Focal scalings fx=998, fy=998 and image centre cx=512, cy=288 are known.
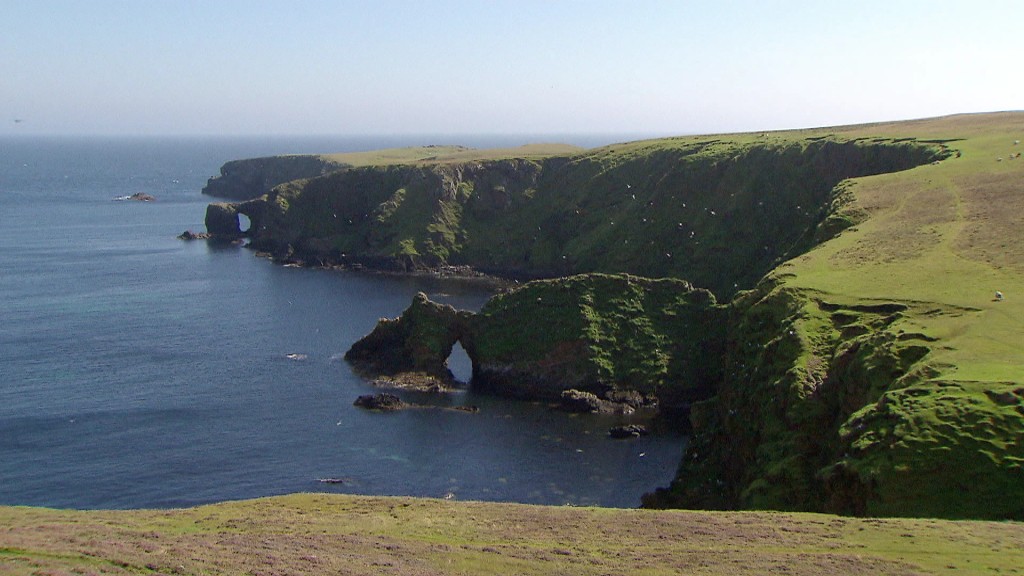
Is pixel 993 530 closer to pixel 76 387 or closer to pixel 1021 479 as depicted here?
pixel 1021 479

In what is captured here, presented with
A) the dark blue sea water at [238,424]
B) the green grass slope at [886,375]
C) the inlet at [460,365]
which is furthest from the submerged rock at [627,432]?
the inlet at [460,365]

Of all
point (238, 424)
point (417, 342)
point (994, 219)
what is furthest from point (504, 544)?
point (994, 219)

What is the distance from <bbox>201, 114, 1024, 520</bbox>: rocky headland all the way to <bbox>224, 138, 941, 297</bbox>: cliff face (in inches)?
17.7

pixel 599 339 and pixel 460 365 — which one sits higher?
pixel 599 339

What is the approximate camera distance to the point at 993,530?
36.2 metres

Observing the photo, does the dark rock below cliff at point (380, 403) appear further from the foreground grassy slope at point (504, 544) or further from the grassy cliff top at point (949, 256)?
the foreground grassy slope at point (504, 544)

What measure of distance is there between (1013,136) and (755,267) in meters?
33.1

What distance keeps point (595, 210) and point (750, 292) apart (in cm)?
8172

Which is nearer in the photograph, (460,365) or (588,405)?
(588,405)

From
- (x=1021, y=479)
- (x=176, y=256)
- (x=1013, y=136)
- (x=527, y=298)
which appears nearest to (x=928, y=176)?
(x=1013, y=136)

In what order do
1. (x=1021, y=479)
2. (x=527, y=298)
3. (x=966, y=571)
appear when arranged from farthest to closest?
(x=527, y=298) < (x=1021, y=479) < (x=966, y=571)

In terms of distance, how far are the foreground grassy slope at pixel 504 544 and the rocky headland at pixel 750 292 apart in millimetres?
6130

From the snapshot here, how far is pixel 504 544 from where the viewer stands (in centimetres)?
3856

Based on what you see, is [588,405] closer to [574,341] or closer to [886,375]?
[574,341]
